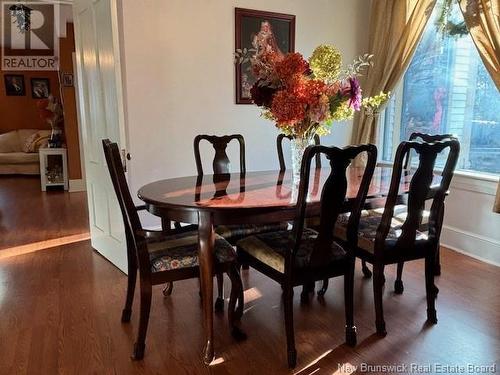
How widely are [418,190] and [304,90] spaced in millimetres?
800

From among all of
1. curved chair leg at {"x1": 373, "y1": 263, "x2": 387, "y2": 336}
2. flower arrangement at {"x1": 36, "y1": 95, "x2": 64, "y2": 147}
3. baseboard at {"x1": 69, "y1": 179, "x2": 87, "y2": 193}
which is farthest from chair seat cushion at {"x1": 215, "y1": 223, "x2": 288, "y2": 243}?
flower arrangement at {"x1": 36, "y1": 95, "x2": 64, "y2": 147}

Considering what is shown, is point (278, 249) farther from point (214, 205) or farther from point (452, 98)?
point (452, 98)

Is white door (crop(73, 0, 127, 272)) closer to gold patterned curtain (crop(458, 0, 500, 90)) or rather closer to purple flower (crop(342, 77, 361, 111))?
purple flower (crop(342, 77, 361, 111))

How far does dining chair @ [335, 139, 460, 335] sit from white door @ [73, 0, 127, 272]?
174 cm

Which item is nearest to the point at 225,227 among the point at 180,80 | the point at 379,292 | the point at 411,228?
the point at 379,292

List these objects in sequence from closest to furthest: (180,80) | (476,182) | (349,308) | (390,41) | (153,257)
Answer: (153,257)
(349,308)
(476,182)
(180,80)
(390,41)

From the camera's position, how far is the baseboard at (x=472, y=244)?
3.25 metres

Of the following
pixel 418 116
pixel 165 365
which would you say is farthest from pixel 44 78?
pixel 165 365

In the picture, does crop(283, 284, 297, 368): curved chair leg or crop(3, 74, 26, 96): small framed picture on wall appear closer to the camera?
crop(283, 284, 297, 368): curved chair leg

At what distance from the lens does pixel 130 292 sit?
235 centimetres

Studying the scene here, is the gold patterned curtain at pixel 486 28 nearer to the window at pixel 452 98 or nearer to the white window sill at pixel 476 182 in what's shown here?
the window at pixel 452 98

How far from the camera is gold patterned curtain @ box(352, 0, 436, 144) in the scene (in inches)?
146

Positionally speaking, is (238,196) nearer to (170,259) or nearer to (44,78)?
(170,259)

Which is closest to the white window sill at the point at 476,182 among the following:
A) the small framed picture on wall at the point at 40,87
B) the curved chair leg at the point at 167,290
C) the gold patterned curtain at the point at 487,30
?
the gold patterned curtain at the point at 487,30
